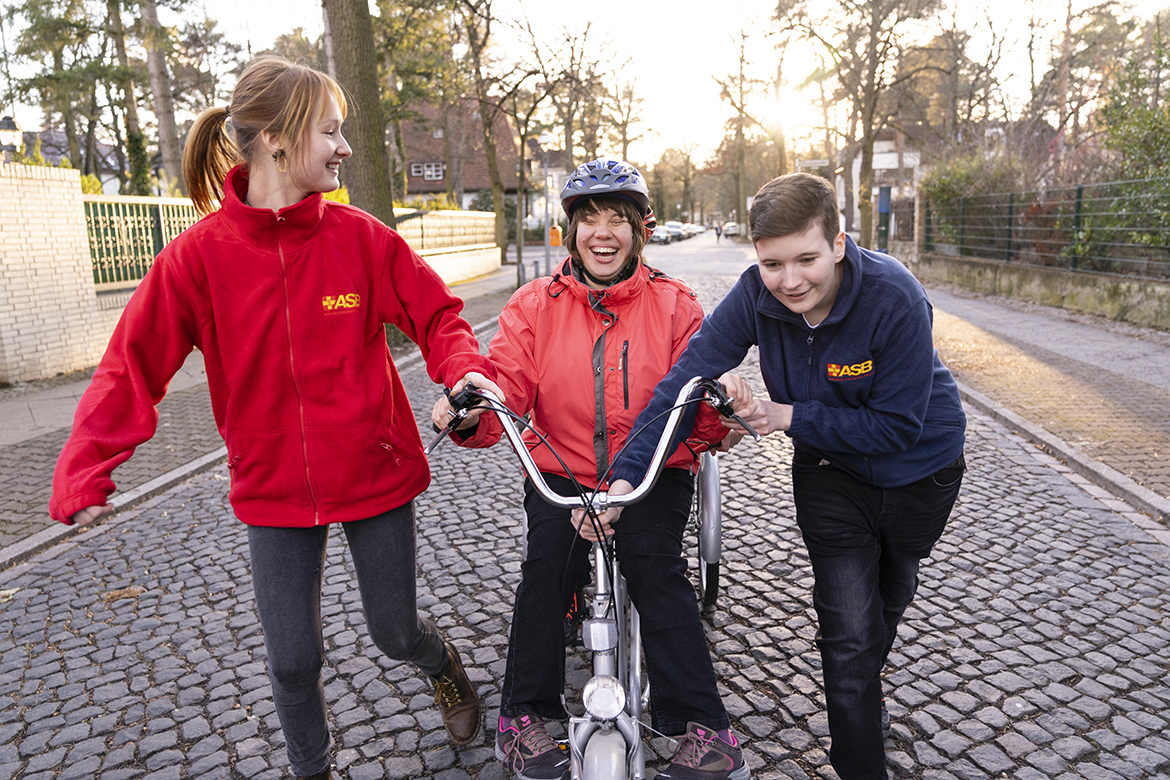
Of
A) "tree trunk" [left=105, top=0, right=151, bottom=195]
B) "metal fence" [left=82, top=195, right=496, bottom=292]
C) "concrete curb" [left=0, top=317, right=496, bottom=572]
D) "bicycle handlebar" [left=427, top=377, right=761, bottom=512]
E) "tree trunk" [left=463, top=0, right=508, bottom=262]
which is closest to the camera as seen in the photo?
"bicycle handlebar" [left=427, top=377, right=761, bottom=512]

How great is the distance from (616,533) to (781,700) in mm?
1144

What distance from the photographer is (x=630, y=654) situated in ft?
8.58

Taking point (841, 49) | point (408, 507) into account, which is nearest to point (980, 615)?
point (408, 507)

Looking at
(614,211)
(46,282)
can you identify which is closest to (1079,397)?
(614,211)

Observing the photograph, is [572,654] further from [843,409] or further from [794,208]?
[794,208]

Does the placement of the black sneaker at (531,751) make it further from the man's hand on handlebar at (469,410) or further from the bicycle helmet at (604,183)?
the bicycle helmet at (604,183)

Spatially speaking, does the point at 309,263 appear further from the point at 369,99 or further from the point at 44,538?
the point at 369,99

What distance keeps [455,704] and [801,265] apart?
1.88 metres

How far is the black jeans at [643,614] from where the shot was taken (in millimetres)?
2600

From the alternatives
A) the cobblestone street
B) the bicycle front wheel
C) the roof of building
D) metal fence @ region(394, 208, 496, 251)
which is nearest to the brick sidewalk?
the cobblestone street

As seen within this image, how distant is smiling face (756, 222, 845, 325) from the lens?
7.79 ft

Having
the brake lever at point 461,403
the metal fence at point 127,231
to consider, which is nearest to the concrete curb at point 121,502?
the brake lever at point 461,403

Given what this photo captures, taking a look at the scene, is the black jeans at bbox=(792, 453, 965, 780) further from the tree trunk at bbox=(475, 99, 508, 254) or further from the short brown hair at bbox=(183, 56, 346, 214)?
the tree trunk at bbox=(475, 99, 508, 254)

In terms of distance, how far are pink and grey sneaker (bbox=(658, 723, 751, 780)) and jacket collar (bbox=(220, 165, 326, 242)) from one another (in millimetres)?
1827
